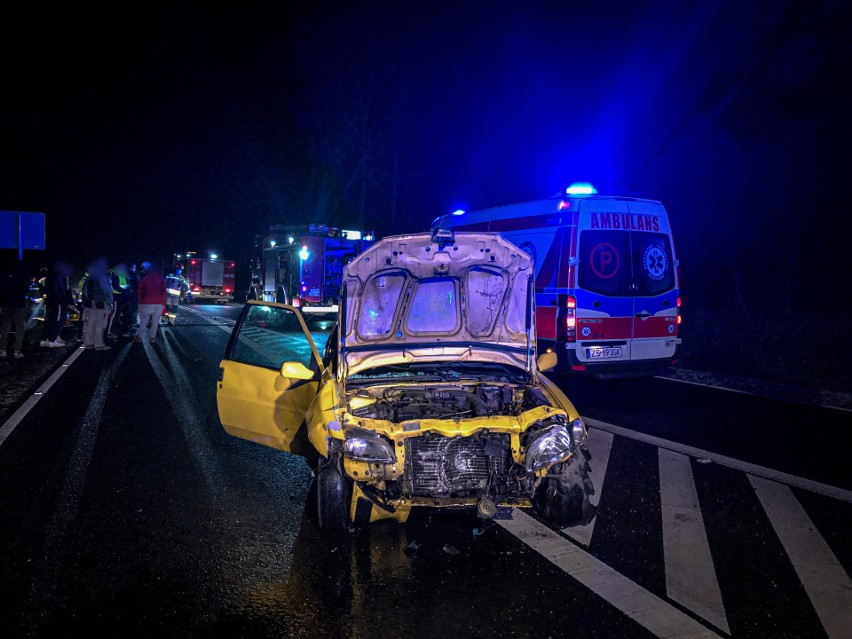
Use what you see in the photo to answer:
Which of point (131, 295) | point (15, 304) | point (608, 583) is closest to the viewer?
point (608, 583)

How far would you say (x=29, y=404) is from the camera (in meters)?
8.28

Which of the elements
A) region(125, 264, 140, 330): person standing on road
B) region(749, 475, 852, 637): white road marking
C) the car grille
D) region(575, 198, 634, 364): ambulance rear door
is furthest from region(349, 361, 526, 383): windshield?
region(125, 264, 140, 330): person standing on road

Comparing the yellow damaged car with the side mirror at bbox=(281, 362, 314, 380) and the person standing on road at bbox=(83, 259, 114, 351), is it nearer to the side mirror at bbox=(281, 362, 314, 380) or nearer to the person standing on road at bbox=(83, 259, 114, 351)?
the side mirror at bbox=(281, 362, 314, 380)

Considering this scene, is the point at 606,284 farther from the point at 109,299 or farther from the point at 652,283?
the point at 109,299

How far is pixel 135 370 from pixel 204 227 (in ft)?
220

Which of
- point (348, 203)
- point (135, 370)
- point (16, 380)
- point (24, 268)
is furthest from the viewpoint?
point (348, 203)

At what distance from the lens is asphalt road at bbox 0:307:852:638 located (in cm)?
326

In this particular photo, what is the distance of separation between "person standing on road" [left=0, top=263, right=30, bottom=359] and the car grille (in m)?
11.5

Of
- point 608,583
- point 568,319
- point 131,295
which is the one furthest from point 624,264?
point 131,295

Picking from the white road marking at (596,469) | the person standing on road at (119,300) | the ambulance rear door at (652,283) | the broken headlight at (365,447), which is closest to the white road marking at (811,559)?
the white road marking at (596,469)

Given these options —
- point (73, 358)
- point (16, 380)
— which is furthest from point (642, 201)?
point (73, 358)

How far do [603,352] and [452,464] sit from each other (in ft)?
17.6

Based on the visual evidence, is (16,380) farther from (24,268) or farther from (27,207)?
(27,207)

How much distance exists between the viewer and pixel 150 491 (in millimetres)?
5125
